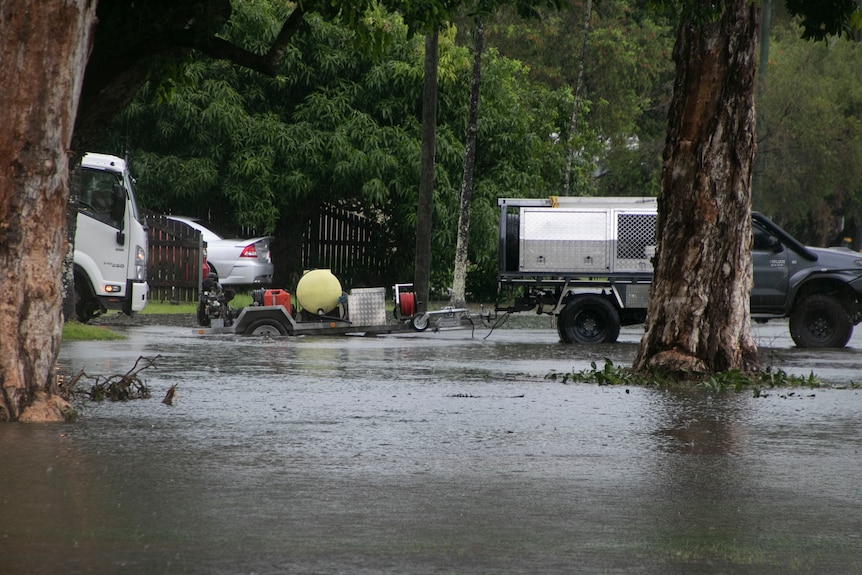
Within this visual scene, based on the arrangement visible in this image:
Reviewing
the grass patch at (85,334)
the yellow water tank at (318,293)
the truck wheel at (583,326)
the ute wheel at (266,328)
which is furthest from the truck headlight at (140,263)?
the truck wheel at (583,326)

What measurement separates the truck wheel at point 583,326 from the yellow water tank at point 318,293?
351cm

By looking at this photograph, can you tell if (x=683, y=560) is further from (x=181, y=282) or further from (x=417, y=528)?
(x=181, y=282)

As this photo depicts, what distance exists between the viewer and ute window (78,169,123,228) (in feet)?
74.9

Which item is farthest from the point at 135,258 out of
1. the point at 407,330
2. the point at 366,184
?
the point at 366,184

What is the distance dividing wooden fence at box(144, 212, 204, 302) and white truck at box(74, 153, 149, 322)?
4892 millimetres

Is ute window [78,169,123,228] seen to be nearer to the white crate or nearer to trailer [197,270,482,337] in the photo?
trailer [197,270,482,337]

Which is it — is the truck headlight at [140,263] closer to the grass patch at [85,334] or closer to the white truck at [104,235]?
the white truck at [104,235]

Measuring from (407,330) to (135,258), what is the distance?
480 centimetres

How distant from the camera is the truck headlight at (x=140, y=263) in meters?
23.2

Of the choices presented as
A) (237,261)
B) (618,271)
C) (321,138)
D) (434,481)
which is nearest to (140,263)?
(237,261)

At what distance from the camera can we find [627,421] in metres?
10.7

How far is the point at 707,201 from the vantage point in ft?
45.6

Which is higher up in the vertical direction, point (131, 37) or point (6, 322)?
point (131, 37)

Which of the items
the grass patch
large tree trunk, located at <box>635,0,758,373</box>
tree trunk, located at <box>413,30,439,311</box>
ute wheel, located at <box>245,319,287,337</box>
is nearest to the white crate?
ute wheel, located at <box>245,319,287,337</box>
